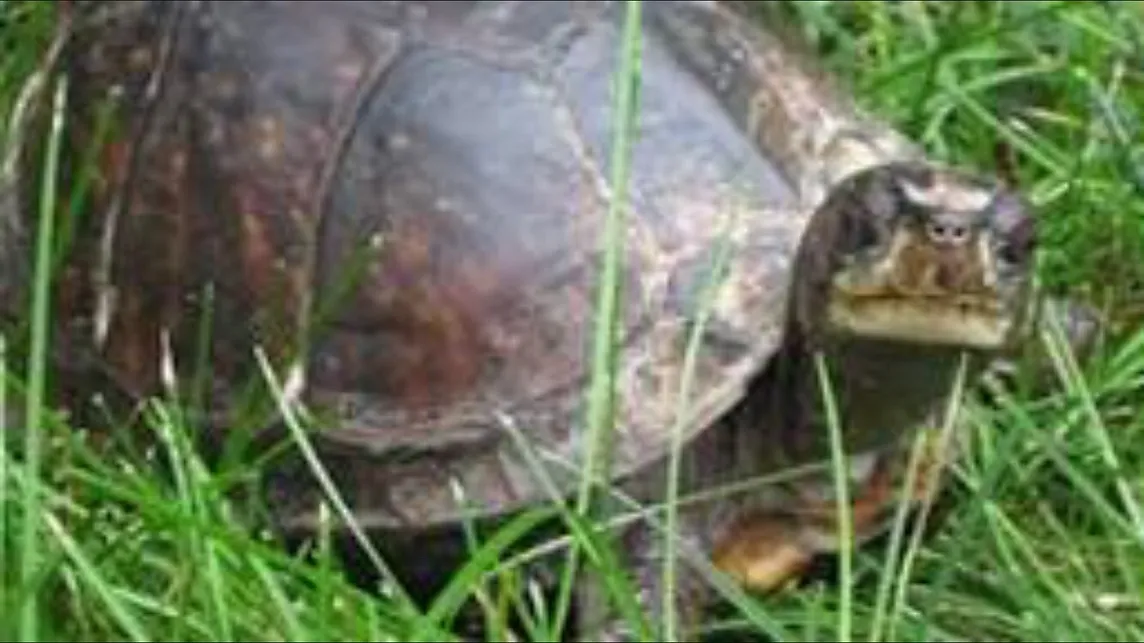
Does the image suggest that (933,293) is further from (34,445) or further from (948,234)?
(34,445)

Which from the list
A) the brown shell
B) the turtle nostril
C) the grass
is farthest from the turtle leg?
the turtle nostril

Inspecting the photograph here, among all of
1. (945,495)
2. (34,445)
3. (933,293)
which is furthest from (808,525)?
(34,445)

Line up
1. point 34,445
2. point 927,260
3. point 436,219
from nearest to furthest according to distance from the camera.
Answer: point 34,445
point 927,260
point 436,219

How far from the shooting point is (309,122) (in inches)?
129

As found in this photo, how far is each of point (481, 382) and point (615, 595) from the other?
1.76 feet

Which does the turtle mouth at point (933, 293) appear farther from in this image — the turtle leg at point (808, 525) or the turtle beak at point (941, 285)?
the turtle leg at point (808, 525)

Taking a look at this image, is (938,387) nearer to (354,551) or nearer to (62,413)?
(354,551)

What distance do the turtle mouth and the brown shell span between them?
14cm

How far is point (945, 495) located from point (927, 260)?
37 cm

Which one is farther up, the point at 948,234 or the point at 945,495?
the point at 948,234

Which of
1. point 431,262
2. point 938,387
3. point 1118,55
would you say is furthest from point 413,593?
point 1118,55

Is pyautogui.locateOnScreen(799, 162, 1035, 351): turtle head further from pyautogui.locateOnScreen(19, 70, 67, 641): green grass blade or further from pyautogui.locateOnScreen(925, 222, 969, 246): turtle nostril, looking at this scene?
pyautogui.locateOnScreen(19, 70, 67, 641): green grass blade

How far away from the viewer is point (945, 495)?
329cm

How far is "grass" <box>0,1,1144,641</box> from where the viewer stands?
107 inches
